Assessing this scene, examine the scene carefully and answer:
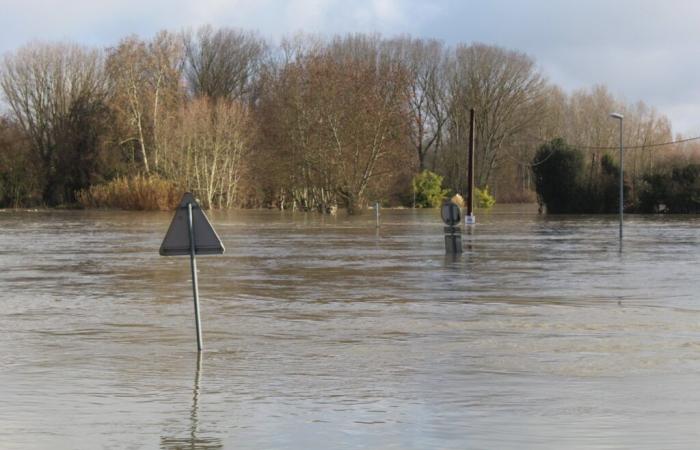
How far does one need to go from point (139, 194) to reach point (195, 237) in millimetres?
72291

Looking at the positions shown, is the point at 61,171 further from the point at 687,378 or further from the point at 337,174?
the point at 687,378

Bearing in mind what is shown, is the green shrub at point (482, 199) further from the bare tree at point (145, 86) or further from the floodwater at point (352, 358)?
the floodwater at point (352, 358)

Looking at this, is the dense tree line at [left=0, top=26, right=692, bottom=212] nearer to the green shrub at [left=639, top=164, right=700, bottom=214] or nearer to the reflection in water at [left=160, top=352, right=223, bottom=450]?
the green shrub at [left=639, top=164, right=700, bottom=214]

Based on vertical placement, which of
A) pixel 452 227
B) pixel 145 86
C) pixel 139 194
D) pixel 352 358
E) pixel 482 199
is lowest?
pixel 352 358

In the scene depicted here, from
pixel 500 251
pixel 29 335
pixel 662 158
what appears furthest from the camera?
pixel 662 158

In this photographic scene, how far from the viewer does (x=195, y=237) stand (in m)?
11.4

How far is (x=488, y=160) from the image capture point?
112000 mm

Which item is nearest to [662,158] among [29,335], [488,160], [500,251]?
[488,160]

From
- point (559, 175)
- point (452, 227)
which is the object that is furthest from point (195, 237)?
point (559, 175)

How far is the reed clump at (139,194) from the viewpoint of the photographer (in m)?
81.5

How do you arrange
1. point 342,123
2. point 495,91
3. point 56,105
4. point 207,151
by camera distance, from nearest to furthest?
1. point 342,123
2. point 207,151
3. point 56,105
4. point 495,91

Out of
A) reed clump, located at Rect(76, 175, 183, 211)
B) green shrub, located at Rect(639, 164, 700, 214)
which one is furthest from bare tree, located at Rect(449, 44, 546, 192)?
reed clump, located at Rect(76, 175, 183, 211)

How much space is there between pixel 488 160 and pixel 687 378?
10289cm

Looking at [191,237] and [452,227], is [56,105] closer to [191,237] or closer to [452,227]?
[452,227]
